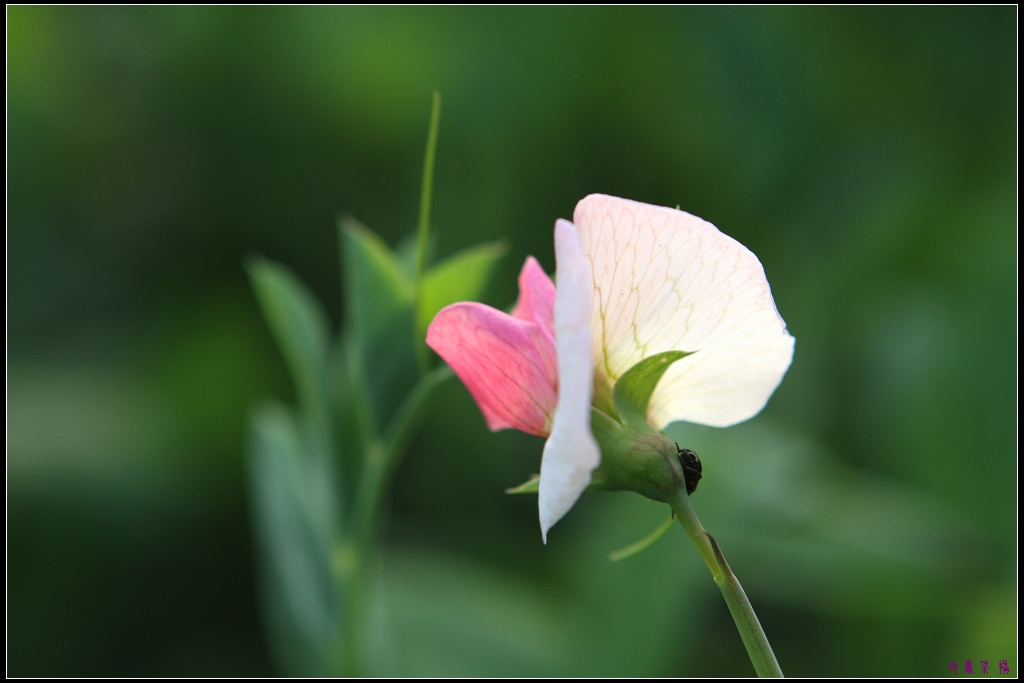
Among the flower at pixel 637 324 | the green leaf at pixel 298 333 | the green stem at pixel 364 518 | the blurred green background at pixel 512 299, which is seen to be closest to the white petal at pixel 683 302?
the flower at pixel 637 324

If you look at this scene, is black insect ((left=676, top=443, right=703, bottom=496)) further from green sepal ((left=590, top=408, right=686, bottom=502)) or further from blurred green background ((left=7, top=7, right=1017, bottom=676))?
blurred green background ((left=7, top=7, right=1017, bottom=676))

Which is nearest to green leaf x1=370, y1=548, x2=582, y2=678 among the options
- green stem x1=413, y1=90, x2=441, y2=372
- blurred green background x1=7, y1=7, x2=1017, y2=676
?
blurred green background x1=7, y1=7, x2=1017, y2=676

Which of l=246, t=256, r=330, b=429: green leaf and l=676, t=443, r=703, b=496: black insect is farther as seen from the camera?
l=246, t=256, r=330, b=429: green leaf

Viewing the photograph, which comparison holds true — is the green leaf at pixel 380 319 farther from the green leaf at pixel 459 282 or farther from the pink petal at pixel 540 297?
the pink petal at pixel 540 297

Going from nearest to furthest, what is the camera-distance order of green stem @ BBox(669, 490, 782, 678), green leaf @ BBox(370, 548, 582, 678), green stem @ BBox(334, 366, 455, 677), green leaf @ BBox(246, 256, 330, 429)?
green stem @ BBox(669, 490, 782, 678) < green stem @ BBox(334, 366, 455, 677) < green leaf @ BBox(246, 256, 330, 429) < green leaf @ BBox(370, 548, 582, 678)

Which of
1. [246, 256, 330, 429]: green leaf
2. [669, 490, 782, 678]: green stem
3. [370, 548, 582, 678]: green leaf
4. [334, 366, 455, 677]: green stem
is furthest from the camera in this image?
[370, 548, 582, 678]: green leaf

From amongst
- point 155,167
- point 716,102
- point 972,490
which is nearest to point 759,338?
point 972,490
